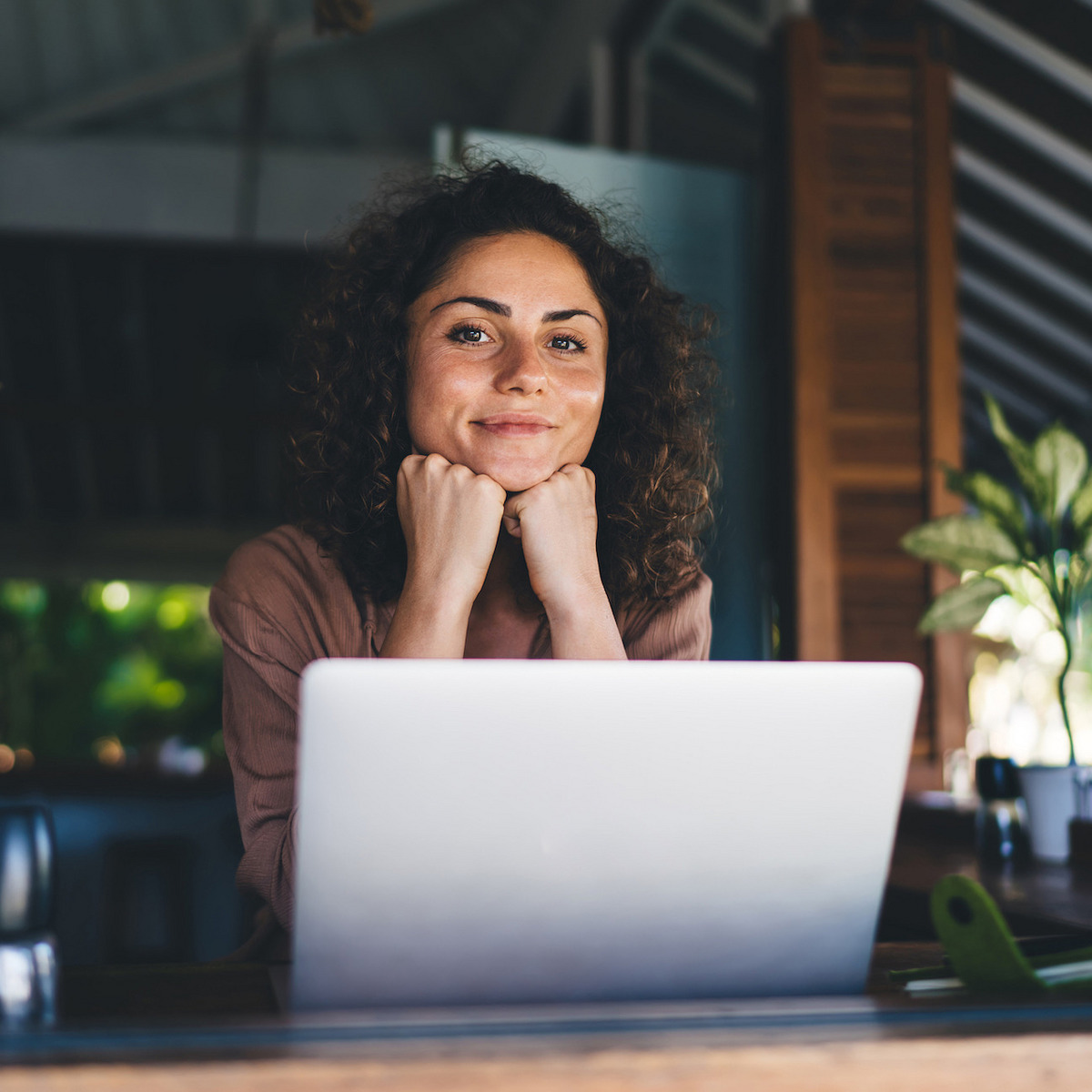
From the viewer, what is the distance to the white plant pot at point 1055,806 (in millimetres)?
1515

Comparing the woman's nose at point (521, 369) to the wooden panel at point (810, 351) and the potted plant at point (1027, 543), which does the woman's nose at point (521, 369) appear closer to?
the potted plant at point (1027, 543)

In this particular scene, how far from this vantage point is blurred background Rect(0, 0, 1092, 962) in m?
2.90

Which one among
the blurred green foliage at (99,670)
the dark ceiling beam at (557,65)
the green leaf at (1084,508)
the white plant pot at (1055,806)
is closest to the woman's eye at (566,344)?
the green leaf at (1084,508)

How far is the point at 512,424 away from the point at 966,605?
0.88 m

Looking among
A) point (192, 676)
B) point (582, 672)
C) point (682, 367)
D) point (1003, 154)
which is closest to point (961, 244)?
point (1003, 154)

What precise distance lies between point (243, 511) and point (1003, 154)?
6850 mm

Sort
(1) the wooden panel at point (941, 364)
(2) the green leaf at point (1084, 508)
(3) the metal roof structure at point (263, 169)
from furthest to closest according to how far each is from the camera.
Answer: (3) the metal roof structure at point (263, 169)
(1) the wooden panel at point (941, 364)
(2) the green leaf at point (1084, 508)

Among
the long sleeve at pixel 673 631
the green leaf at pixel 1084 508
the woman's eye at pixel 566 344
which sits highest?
the woman's eye at pixel 566 344

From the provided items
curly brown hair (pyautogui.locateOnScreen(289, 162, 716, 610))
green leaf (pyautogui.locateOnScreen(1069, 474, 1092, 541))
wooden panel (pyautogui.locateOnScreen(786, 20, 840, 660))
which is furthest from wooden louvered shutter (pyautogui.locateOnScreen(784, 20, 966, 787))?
curly brown hair (pyautogui.locateOnScreen(289, 162, 716, 610))

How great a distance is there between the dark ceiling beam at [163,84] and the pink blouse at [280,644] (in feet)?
18.9

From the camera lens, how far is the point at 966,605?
1.69 meters

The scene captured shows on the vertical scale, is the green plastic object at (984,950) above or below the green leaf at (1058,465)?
below

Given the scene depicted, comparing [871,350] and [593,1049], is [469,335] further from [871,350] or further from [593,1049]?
[871,350]

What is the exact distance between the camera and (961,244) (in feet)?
16.7
